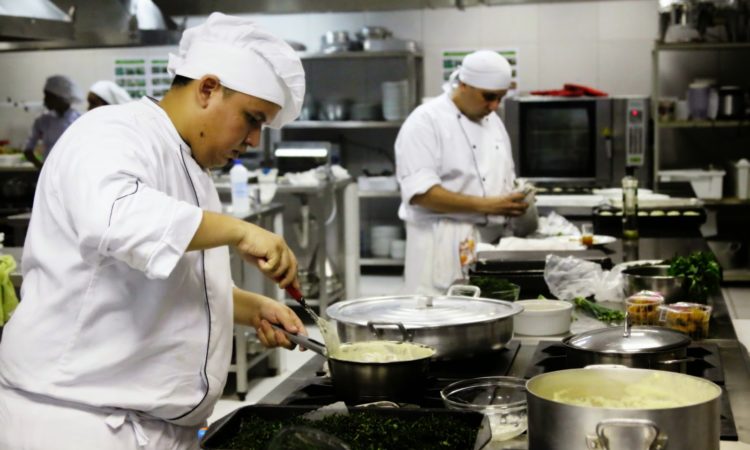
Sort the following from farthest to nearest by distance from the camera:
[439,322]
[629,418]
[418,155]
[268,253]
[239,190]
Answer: [239,190] → [418,155] → [439,322] → [268,253] → [629,418]

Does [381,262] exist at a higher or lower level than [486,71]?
lower

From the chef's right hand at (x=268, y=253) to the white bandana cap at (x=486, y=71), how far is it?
2.64 m

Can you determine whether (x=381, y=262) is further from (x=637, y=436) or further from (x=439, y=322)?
(x=637, y=436)

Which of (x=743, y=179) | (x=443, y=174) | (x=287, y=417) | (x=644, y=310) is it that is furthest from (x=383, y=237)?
(x=287, y=417)

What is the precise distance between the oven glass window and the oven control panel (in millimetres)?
257

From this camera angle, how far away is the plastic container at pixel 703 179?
7148 mm

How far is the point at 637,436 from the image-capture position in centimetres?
115

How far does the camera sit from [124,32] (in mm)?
7562

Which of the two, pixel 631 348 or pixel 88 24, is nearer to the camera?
pixel 631 348

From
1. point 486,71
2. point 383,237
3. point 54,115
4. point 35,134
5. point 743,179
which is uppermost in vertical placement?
point 486,71

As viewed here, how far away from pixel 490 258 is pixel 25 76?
24.6ft

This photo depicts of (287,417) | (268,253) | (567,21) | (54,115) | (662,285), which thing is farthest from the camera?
(54,115)

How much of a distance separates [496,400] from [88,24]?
645 cm

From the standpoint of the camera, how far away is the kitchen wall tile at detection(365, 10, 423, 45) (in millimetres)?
8281
